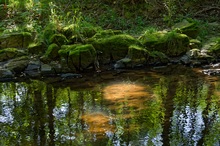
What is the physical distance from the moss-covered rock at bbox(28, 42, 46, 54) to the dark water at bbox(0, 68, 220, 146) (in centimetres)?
150

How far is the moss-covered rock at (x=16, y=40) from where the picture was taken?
425 inches

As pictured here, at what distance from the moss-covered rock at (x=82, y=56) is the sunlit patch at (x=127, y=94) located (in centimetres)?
156

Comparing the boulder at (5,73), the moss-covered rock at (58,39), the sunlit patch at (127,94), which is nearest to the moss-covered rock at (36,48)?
the moss-covered rock at (58,39)

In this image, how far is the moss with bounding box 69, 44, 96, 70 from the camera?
9750 mm

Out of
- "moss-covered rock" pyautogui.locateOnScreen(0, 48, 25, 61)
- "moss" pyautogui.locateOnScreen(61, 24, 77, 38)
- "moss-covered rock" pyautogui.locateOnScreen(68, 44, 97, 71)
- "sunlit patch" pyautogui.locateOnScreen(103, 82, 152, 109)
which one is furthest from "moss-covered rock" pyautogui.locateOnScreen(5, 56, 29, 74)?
"sunlit patch" pyautogui.locateOnScreen(103, 82, 152, 109)

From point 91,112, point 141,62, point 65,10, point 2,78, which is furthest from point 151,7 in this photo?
point 91,112

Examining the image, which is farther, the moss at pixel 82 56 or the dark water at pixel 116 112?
the moss at pixel 82 56

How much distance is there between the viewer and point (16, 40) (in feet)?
35.7

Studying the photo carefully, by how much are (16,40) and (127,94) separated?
4.62 meters

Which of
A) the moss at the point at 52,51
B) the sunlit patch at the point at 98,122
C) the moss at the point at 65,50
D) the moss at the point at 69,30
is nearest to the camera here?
the sunlit patch at the point at 98,122

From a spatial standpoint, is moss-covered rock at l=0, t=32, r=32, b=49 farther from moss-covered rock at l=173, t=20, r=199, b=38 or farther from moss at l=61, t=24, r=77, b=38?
moss-covered rock at l=173, t=20, r=199, b=38

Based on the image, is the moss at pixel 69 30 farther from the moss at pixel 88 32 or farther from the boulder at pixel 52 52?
the boulder at pixel 52 52

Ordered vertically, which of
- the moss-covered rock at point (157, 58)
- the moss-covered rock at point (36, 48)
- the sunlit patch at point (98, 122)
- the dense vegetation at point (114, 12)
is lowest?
the sunlit patch at point (98, 122)

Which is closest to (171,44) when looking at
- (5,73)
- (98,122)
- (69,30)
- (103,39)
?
(103,39)
